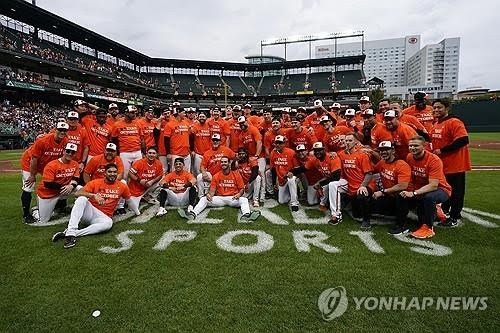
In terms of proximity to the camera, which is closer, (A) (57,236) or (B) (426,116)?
(A) (57,236)

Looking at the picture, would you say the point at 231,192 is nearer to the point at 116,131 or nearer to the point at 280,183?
the point at 280,183

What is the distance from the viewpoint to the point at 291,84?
204 ft

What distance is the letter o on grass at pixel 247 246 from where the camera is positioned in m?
4.62

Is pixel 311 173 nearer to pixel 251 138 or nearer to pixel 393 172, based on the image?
pixel 251 138

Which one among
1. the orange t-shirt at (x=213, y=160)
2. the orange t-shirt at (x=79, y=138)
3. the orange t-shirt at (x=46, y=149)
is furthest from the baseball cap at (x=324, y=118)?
the orange t-shirt at (x=46, y=149)

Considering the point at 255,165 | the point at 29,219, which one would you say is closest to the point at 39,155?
the point at 29,219

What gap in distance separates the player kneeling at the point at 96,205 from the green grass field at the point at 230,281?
18cm

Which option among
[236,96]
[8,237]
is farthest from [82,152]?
[236,96]

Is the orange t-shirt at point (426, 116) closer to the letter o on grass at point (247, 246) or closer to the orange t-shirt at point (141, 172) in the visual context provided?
the letter o on grass at point (247, 246)

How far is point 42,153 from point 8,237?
1743 millimetres

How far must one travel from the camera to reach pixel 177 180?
6.91 meters

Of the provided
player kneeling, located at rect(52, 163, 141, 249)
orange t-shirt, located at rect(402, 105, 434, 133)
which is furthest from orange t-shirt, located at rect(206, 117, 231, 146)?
orange t-shirt, located at rect(402, 105, 434, 133)

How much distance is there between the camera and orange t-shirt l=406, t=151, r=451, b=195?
17.1 ft

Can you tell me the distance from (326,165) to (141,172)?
13.1ft
